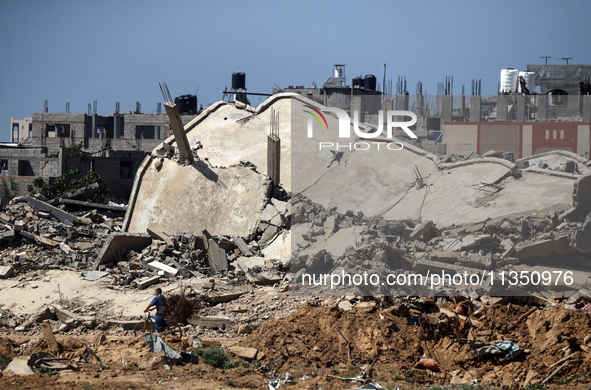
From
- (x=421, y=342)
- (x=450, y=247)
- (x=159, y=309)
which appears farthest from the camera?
(x=450, y=247)

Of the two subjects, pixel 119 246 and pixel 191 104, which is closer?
pixel 119 246

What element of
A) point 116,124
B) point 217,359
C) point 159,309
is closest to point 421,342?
point 217,359

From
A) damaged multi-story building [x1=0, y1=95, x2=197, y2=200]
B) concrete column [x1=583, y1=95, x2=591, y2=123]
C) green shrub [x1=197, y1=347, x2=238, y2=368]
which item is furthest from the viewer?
damaged multi-story building [x1=0, y1=95, x2=197, y2=200]

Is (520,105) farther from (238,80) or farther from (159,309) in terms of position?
(159,309)

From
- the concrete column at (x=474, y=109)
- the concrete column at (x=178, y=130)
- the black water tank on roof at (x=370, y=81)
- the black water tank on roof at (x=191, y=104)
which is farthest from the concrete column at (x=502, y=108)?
the black water tank on roof at (x=191, y=104)

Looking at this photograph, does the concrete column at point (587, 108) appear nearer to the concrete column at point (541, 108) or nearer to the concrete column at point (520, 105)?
the concrete column at point (541, 108)

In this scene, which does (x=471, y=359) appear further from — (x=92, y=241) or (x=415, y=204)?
(x=92, y=241)

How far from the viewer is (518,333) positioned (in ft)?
33.5

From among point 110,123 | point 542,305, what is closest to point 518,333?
point 542,305

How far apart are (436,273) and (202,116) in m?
10.6

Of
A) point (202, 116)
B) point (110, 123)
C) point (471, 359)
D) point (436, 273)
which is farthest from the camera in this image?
point (110, 123)

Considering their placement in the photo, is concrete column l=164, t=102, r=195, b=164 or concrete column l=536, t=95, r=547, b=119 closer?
concrete column l=164, t=102, r=195, b=164

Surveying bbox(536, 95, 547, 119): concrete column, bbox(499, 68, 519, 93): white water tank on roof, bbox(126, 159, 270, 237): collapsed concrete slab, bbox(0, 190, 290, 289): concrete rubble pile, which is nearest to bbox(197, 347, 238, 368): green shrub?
bbox(0, 190, 290, 289): concrete rubble pile

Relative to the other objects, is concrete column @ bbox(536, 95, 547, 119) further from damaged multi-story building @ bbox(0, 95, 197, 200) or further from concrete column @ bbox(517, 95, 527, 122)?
damaged multi-story building @ bbox(0, 95, 197, 200)
